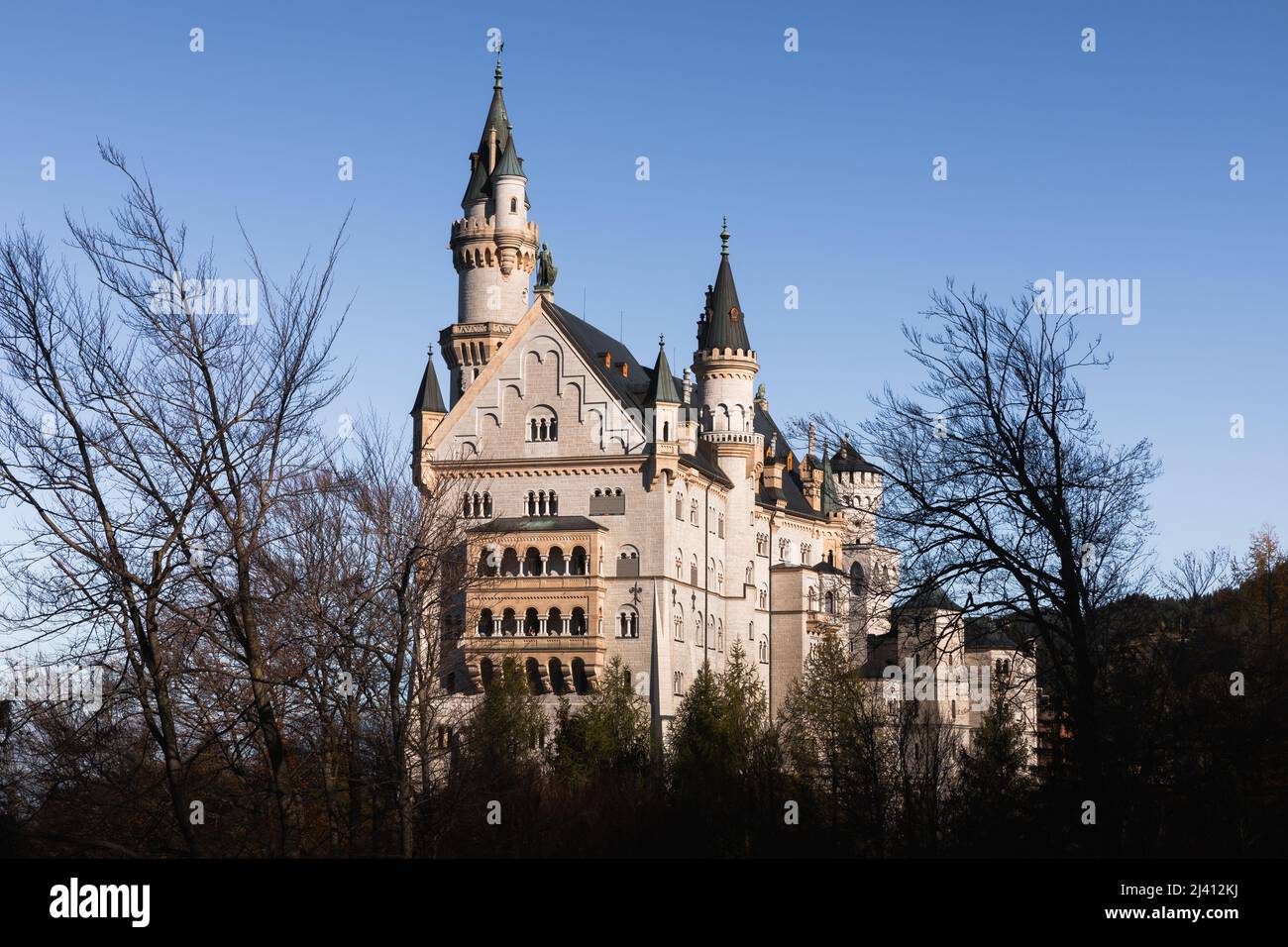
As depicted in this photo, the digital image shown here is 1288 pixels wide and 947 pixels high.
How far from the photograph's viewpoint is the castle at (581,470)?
8862cm

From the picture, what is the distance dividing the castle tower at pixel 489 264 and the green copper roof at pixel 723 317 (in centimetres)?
1111

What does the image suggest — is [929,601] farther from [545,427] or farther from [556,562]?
[545,427]

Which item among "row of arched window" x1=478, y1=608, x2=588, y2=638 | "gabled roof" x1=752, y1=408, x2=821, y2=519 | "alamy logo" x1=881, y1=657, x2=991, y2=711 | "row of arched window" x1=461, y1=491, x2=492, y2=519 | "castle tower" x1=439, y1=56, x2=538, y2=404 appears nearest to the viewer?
"row of arched window" x1=478, y1=608, x2=588, y2=638

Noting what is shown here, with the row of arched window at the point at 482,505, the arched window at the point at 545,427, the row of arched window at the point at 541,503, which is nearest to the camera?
the row of arched window at the point at 482,505

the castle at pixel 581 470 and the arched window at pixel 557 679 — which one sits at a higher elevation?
the castle at pixel 581 470

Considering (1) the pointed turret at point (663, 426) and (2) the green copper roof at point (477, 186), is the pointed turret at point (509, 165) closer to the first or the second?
(2) the green copper roof at point (477, 186)

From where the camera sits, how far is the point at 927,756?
174ft
